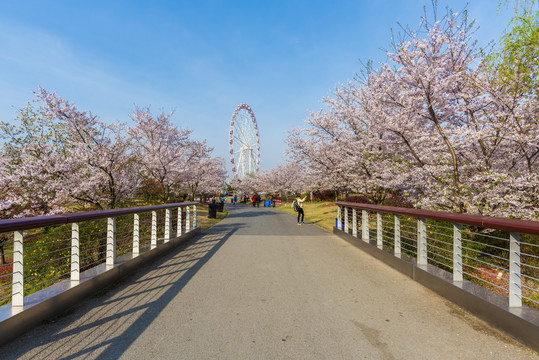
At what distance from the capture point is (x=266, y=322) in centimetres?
376

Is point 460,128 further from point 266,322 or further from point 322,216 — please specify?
point 322,216

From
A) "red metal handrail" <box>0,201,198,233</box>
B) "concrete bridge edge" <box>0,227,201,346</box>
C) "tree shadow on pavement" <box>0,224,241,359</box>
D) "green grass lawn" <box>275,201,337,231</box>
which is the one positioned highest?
"red metal handrail" <box>0,201,198,233</box>

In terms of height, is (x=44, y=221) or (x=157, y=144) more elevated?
(x=157, y=144)

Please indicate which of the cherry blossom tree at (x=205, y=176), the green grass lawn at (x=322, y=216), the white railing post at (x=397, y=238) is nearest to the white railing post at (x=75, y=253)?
the white railing post at (x=397, y=238)

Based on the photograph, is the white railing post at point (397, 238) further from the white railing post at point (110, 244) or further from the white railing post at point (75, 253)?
the white railing post at point (75, 253)

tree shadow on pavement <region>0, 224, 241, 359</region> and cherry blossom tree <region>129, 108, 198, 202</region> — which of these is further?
cherry blossom tree <region>129, 108, 198, 202</region>

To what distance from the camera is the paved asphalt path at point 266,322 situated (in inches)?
119

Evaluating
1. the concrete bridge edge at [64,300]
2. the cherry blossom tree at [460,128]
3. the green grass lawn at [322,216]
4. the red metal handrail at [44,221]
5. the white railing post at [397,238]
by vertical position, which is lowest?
the green grass lawn at [322,216]

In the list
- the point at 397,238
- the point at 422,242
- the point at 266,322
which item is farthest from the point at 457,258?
the point at 266,322

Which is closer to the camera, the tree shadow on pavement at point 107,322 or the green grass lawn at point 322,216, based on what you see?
the tree shadow on pavement at point 107,322

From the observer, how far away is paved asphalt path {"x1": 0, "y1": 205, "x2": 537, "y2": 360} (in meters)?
3.03

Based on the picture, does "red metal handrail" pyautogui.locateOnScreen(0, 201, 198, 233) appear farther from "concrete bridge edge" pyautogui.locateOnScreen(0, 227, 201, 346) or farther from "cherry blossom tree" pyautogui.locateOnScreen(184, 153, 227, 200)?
"cherry blossom tree" pyautogui.locateOnScreen(184, 153, 227, 200)

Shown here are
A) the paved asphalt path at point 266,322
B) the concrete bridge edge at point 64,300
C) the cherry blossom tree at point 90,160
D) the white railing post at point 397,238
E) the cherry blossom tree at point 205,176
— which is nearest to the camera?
the paved asphalt path at point 266,322

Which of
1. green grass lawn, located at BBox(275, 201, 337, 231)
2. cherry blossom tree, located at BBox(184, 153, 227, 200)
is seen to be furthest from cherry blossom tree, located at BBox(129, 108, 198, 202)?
green grass lawn, located at BBox(275, 201, 337, 231)
